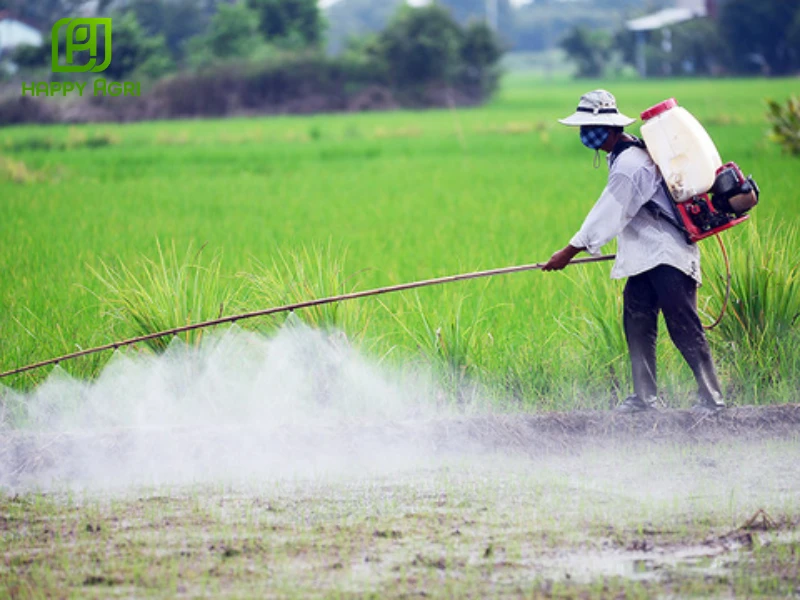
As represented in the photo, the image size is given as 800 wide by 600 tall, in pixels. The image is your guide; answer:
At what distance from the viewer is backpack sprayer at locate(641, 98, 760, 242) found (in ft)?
13.0

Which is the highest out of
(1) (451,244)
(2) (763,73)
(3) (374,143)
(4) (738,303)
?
(4) (738,303)

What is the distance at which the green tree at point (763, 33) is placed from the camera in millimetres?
34969

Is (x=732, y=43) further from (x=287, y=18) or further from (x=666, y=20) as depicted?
(x=287, y=18)

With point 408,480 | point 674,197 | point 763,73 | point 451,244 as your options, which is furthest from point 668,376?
point 763,73

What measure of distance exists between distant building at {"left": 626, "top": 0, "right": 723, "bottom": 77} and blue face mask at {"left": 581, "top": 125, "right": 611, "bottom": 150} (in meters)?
37.2

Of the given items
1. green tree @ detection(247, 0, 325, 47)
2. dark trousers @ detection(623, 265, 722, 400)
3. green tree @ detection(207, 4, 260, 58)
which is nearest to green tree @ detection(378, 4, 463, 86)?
green tree @ detection(247, 0, 325, 47)

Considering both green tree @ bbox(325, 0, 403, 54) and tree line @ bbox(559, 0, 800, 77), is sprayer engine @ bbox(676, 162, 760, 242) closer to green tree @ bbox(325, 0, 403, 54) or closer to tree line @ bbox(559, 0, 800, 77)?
tree line @ bbox(559, 0, 800, 77)

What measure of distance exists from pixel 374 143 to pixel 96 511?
559 inches

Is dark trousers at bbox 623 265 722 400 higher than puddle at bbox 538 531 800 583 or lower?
higher

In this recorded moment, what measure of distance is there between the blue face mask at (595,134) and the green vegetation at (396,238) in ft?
3.01

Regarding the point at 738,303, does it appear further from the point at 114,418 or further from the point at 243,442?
the point at 114,418

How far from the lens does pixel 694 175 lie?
13.0ft

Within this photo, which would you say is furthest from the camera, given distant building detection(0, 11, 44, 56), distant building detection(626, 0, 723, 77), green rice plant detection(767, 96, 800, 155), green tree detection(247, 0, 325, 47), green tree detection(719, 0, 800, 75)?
distant building detection(626, 0, 723, 77)

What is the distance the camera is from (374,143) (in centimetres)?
1762
